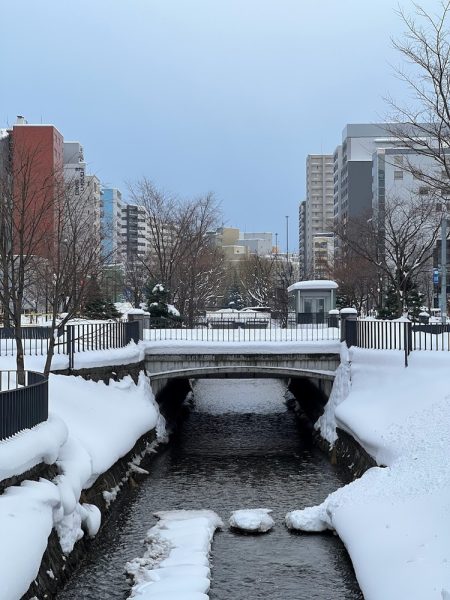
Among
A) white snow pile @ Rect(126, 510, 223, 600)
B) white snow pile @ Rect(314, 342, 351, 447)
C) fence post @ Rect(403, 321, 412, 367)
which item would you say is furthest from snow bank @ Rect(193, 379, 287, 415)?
white snow pile @ Rect(126, 510, 223, 600)

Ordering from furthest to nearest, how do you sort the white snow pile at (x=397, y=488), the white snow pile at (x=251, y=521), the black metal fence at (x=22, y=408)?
the white snow pile at (x=251, y=521), the black metal fence at (x=22, y=408), the white snow pile at (x=397, y=488)

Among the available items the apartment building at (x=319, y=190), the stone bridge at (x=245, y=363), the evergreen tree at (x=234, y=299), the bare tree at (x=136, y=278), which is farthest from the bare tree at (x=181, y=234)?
the apartment building at (x=319, y=190)

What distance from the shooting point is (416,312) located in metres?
44.9

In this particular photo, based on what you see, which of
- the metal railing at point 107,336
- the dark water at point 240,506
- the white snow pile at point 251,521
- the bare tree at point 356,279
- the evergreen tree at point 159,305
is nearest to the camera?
the dark water at point 240,506

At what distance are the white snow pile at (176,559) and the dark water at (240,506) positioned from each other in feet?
0.74

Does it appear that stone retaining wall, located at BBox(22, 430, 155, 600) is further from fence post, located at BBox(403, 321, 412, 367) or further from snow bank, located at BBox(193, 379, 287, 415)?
snow bank, located at BBox(193, 379, 287, 415)

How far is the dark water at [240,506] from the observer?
38.0 ft

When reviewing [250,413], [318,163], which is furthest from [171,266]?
[318,163]

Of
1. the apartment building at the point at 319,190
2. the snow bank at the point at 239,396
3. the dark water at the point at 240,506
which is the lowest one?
the snow bank at the point at 239,396

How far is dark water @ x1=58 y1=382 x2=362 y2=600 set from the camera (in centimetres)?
1159

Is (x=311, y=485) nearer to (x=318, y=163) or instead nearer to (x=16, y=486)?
(x=16, y=486)

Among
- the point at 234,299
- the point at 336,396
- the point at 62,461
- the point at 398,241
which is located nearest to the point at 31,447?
the point at 62,461

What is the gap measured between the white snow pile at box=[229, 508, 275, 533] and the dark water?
0.63 feet

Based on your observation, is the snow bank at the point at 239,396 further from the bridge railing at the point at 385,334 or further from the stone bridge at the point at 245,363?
the bridge railing at the point at 385,334
